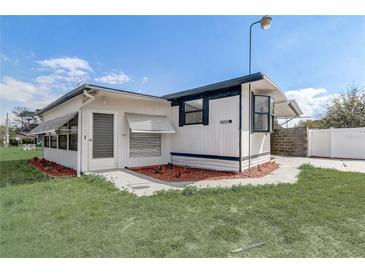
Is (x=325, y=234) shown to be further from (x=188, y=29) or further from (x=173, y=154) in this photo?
(x=173, y=154)

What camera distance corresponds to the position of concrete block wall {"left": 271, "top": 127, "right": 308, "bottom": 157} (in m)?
13.2

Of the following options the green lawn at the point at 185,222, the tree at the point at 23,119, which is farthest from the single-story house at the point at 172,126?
the tree at the point at 23,119

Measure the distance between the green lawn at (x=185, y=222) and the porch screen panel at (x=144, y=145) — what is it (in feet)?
11.6

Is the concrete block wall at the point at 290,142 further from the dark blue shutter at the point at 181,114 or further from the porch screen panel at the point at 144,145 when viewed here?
the porch screen panel at the point at 144,145

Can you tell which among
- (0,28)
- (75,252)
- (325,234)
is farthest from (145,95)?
(325,234)

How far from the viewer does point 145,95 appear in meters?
8.22

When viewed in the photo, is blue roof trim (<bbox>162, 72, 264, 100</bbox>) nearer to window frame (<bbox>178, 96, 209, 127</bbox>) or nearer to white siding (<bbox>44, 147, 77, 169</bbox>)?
window frame (<bbox>178, 96, 209, 127</bbox>)

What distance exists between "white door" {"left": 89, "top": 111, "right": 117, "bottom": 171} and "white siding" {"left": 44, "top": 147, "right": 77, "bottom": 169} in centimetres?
108

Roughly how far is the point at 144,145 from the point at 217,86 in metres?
4.02

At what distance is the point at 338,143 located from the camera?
488 inches

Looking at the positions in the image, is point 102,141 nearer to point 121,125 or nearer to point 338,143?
point 121,125

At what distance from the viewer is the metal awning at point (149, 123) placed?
8.04m
